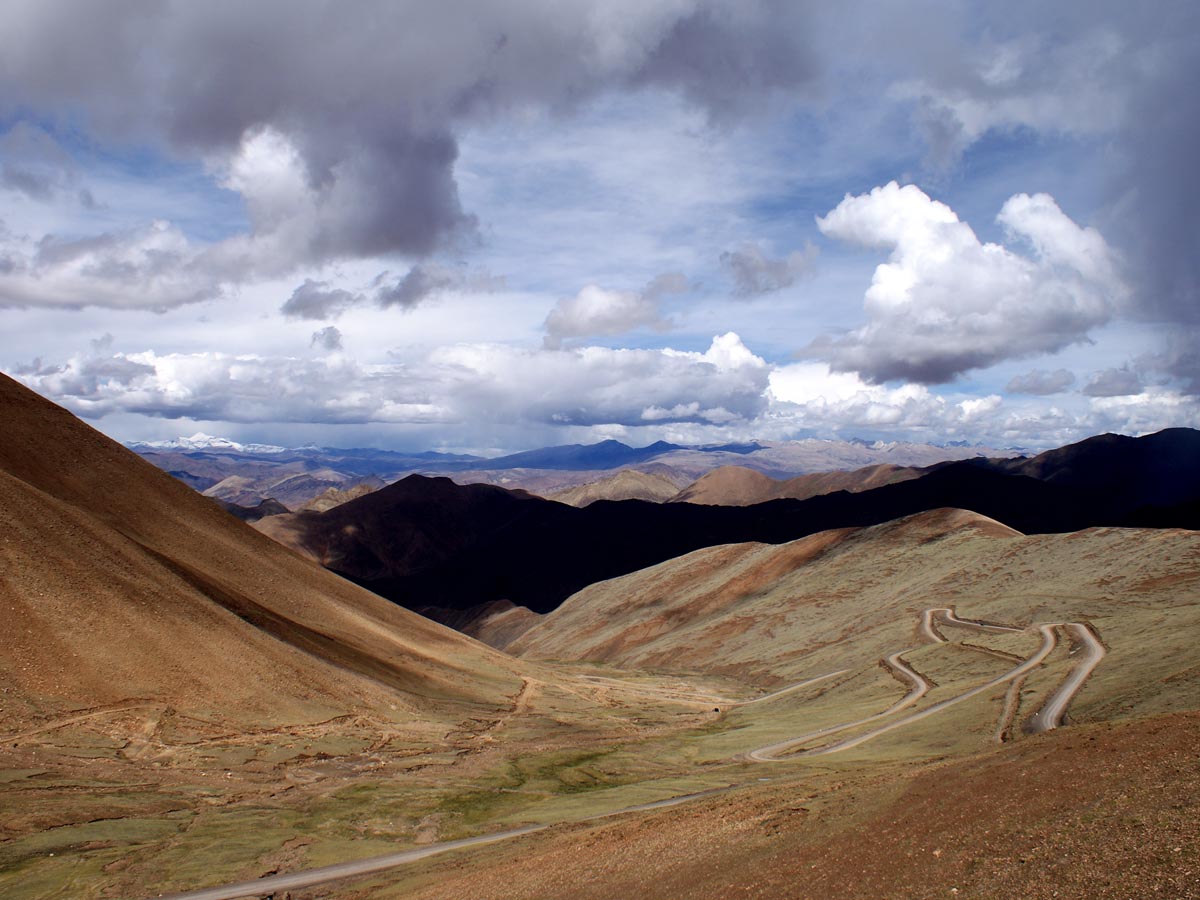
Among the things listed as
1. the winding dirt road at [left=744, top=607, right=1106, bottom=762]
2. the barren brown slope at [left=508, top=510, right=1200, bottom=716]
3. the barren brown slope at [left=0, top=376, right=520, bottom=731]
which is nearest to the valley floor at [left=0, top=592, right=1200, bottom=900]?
the winding dirt road at [left=744, top=607, right=1106, bottom=762]

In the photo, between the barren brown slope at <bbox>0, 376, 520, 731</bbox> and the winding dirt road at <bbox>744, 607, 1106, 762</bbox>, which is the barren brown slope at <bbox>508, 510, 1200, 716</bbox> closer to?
the winding dirt road at <bbox>744, 607, 1106, 762</bbox>

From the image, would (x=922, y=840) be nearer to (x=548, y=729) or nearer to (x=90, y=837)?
(x=90, y=837)

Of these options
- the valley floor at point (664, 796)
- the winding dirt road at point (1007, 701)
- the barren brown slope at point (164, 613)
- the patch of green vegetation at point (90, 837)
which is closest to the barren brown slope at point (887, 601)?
the winding dirt road at point (1007, 701)

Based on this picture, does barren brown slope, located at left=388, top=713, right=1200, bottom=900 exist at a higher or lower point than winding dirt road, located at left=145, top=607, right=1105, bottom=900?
higher

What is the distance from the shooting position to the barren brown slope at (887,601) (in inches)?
2724

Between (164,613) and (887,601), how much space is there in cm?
9758

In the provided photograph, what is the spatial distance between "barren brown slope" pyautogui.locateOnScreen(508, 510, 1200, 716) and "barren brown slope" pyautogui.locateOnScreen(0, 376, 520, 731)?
137ft

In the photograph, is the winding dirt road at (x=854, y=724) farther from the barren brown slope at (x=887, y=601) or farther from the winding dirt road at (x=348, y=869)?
the barren brown slope at (x=887, y=601)

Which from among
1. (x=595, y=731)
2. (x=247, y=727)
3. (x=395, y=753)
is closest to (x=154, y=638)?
(x=247, y=727)

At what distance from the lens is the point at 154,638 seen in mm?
63656

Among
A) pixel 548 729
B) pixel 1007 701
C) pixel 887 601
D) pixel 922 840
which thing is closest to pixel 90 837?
pixel 922 840

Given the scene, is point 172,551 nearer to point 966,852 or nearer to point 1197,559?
point 966,852

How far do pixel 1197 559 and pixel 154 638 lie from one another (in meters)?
110

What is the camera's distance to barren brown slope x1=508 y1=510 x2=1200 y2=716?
69.2 metres
